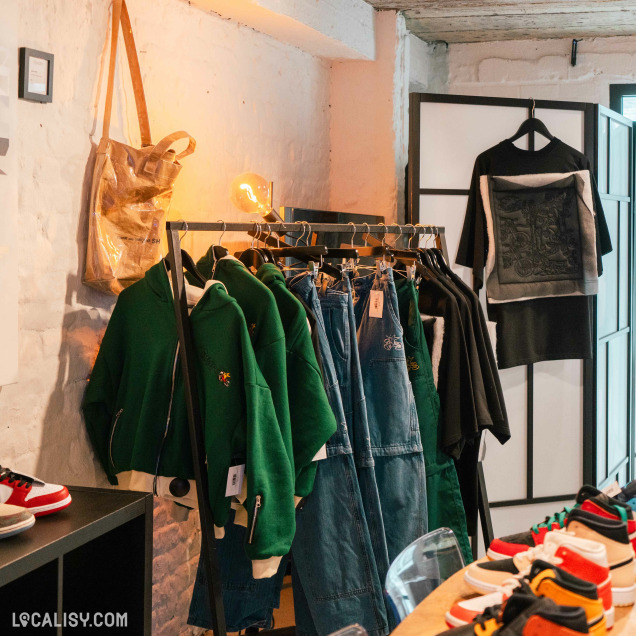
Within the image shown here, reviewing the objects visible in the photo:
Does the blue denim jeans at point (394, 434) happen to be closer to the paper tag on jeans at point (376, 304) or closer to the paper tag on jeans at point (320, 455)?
the paper tag on jeans at point (376, 304)

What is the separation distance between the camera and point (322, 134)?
3803 millimetres

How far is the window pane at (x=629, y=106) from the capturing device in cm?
441

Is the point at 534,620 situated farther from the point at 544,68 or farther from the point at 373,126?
the point at 544,68

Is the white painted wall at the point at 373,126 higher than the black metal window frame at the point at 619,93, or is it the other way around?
the black metal window frame at the point at 619,93

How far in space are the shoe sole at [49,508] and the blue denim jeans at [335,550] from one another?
843mm

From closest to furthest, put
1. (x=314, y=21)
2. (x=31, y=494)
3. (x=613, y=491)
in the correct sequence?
(x=31, y=494), (x=613, y=491), (x=314, y=21)

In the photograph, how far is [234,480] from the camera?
199 cm

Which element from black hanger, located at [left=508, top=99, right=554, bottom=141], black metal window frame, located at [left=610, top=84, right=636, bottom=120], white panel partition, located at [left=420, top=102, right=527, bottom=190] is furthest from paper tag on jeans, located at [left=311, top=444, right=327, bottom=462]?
black metal window frame, located at [left=610, top=84, right=636, bottom=120]

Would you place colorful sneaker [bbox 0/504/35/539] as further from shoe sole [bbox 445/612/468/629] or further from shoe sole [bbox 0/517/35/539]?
shoe sole [bbox 445/612/468/629]

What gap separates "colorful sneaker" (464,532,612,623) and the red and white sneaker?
0.83 meters

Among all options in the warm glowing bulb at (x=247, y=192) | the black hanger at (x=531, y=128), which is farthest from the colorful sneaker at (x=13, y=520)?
the black hanger at (x=531, y=128)

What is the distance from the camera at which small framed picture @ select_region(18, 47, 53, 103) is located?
197cm

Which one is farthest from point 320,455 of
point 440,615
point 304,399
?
point 440,615

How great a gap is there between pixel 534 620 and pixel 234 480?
1032 mm
